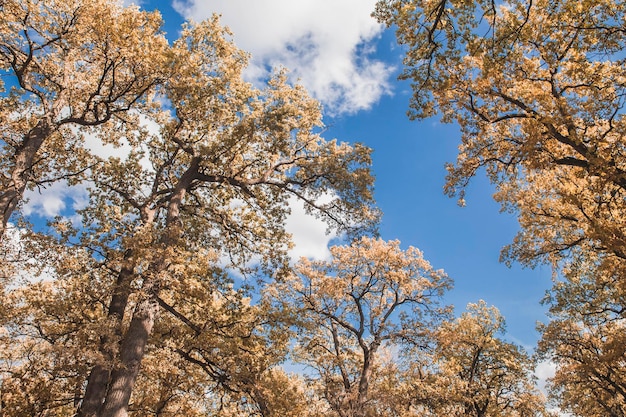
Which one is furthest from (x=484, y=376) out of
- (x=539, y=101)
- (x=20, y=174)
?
(x=20, y=174)

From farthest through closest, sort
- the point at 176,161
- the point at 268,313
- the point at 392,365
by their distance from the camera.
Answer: the point at 392,365 < the point at 176,161 < the point at 268,313

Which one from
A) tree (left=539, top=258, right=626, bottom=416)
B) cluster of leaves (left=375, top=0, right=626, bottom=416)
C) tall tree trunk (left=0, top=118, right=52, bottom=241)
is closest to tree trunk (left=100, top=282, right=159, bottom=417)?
tall tree trunk (left=0, top=118, right=52, bottom=241)

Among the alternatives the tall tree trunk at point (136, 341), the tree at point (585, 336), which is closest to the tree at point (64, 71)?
the tall tree trunk at point (136, 341)

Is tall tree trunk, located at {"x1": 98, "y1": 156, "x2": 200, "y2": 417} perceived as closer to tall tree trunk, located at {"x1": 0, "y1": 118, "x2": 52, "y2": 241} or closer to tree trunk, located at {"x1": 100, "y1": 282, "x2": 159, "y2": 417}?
tree trunk, located at {"x1": 100, "y1": 282, "x2": 159, "y2": 417}

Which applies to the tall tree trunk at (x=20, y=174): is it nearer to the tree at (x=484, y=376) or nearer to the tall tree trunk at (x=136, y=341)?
the tall tree trunk at (x=136, y=341)

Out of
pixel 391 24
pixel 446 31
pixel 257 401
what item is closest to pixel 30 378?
pixel 257 401

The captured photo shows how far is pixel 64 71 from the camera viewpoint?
1179 centimetres

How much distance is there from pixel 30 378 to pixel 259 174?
28.7ft

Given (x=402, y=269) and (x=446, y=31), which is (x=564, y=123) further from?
(x=402, y=269)

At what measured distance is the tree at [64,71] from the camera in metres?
10.1

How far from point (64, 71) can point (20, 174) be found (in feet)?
12.4

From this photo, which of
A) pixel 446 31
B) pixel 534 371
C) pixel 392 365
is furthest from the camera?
pixel 534 371

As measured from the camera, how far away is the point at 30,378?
11188 millimetres

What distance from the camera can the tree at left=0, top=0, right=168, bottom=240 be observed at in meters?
10.1
